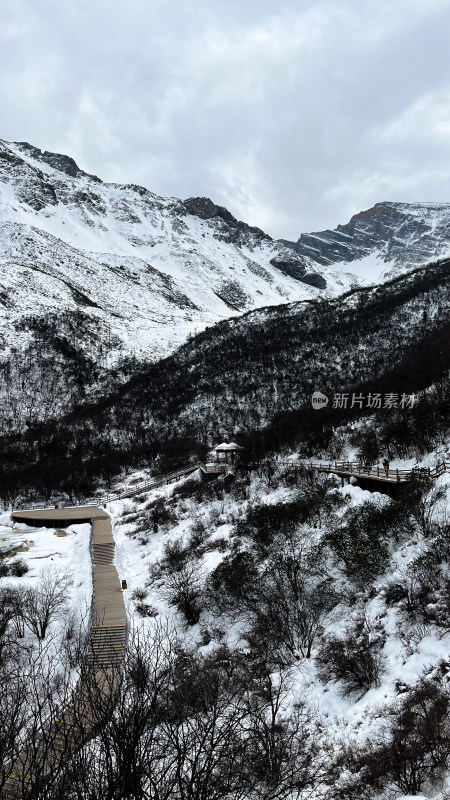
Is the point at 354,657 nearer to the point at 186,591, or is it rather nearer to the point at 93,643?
the point at 186,591

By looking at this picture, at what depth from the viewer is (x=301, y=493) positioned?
1377 inches

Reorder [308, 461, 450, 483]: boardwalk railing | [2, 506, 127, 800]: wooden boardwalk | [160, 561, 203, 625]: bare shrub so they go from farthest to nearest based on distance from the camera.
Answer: [308, 461, 450, 483]: boardwalk railing
[160, 561, 203, 625]: bare shrub
[2, 506, 127, 800]: wooden boardwalk

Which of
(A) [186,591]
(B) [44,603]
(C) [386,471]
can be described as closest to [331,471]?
(C) [386,471]

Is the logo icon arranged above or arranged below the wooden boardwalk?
above

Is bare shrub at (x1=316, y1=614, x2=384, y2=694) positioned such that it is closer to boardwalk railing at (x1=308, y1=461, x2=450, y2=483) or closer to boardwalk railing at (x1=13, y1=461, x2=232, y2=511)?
boardwalk railing at (x1=308, y1=461, x2=450, y2=483)

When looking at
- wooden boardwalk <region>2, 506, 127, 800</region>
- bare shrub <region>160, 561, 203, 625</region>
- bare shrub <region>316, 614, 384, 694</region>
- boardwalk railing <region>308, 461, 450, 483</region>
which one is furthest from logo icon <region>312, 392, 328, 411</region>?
bare shrub <region>316, 614, 384, 694</region>

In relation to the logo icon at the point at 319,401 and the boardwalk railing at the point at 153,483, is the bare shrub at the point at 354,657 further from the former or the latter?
the logo icon at the point at 319,401

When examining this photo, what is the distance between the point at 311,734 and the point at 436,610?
22.2 feet

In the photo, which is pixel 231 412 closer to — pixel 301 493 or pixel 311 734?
pixel 301 493

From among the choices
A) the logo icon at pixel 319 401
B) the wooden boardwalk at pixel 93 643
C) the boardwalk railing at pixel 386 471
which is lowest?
the wooden boardwalk at pixel 93 643

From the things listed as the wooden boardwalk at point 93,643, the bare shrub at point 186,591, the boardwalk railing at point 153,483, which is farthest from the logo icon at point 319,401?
the bare shrub at point 186,591

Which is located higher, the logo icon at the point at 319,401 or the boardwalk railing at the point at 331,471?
the logo icon at the point at 319,401

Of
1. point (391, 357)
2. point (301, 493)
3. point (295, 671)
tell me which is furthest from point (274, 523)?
point (391, 357)

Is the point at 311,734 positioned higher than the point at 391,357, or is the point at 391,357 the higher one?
the point at 391,357
